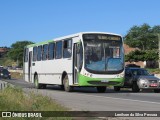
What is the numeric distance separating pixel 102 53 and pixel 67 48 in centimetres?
276

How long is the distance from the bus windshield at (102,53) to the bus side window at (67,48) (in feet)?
5.35

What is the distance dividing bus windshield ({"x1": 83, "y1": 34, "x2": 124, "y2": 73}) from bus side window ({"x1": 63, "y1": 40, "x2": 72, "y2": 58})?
5.35ft

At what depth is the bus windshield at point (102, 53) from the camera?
86.2 ft

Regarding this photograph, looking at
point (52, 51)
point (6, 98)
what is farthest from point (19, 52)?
point (6, 98)

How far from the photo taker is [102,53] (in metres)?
26.4

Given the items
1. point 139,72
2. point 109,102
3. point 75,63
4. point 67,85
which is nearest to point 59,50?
point 67,85

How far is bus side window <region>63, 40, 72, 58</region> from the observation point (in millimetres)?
27778

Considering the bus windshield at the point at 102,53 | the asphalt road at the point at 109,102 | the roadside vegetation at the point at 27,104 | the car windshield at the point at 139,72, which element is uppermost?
the bus windshield at the point at 102,53

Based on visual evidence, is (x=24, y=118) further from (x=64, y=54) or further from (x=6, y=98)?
(x=64, y=54)

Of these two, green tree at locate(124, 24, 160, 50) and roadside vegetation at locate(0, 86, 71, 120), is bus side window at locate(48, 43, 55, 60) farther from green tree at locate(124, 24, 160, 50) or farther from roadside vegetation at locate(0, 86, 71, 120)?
green tree at locate(124, 24, 160, 50)

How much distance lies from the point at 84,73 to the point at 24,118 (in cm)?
1540

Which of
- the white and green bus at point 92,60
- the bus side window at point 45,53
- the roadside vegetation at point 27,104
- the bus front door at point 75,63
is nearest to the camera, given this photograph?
the roadside vegetation at point 27,104

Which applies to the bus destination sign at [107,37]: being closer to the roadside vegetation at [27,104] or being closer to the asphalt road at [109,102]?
the asphalt road at [109,102]

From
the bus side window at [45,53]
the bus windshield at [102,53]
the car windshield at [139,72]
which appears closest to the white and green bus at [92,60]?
the bus windshield at [102,53]
